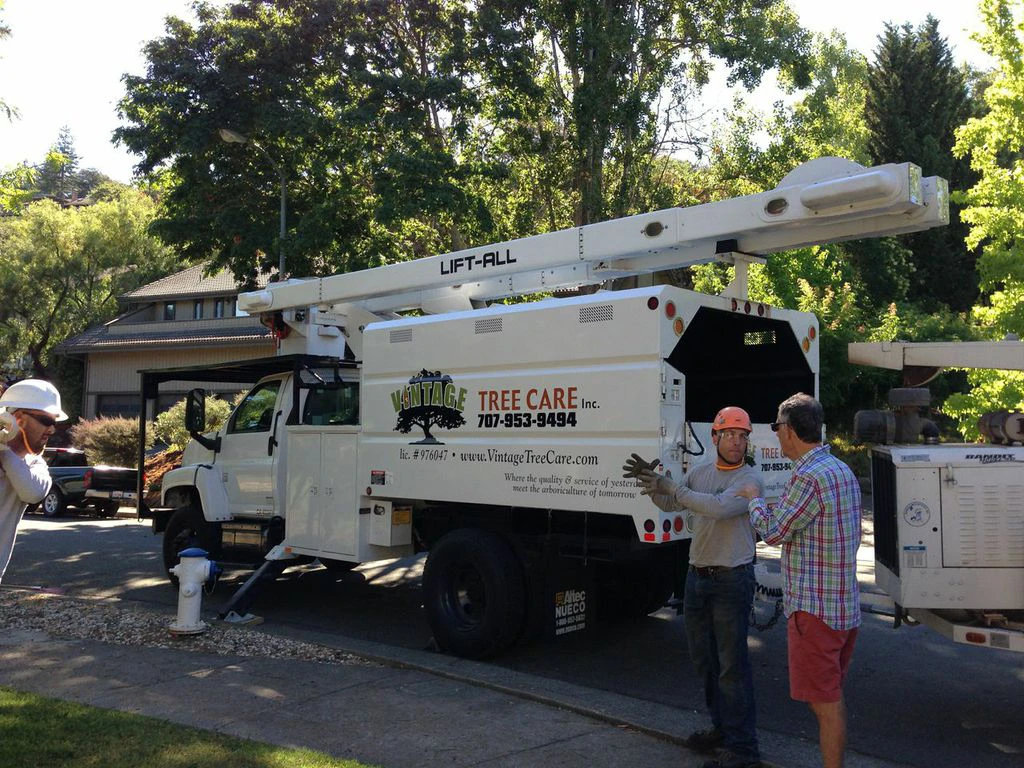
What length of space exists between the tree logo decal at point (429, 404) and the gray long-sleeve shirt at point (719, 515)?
2623mm

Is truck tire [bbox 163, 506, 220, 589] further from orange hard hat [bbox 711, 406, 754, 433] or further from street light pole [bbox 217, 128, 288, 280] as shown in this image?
street light pole [bbox 217, 128, 288, 280]

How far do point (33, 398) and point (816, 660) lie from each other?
146 inches

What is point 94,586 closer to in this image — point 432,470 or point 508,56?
point 432,470

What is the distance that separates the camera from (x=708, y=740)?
16.5 ft

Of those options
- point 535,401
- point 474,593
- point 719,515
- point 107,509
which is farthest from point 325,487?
point 107,509

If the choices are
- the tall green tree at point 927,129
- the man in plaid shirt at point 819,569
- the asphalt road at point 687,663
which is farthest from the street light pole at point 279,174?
the tall green tree at point 927,129

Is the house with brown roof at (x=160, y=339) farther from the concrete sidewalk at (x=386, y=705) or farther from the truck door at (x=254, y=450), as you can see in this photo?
the concrete sidewalk at (x=386, y=705)

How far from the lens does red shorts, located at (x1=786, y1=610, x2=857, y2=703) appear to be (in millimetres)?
4211

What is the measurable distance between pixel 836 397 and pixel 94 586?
16985 millimetres

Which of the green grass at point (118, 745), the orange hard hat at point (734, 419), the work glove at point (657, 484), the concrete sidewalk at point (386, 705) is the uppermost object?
the orange hard hat at point (734, 419)

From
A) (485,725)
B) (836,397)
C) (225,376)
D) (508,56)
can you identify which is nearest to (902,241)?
(836,397)

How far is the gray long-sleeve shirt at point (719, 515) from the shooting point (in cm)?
474

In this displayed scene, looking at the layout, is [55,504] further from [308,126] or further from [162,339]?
[162,339]

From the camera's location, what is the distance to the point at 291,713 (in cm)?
571
